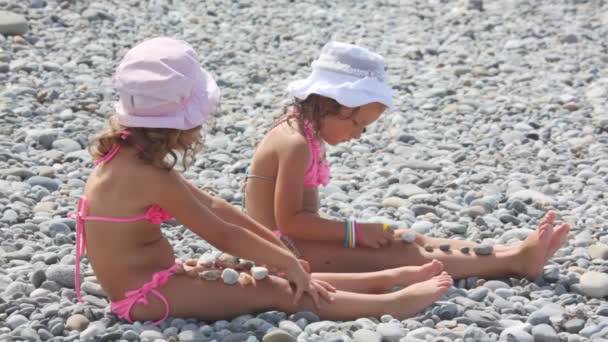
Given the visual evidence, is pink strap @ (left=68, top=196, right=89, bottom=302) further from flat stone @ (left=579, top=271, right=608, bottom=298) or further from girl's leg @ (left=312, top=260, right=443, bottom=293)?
flat stone @ (left=579, top=271, right=608, bottom=298)

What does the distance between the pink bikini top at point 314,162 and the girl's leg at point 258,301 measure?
71 centimetres

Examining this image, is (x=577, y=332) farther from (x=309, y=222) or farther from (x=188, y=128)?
(x=188, y=128)

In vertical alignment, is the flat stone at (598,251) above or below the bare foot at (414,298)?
below

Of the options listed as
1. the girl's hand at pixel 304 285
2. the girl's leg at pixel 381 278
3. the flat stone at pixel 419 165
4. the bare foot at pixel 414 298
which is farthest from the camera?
the flat stone at pixel 419 165

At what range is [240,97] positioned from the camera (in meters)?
8.40

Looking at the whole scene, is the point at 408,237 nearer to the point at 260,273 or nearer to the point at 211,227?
the point at 260,273

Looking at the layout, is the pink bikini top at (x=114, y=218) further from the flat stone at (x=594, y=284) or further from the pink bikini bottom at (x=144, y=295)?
the flat stone at (x=594, y=284)

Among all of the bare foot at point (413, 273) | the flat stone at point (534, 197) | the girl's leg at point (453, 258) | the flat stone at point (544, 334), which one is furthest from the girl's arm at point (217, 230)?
the flat stone at point (534, 197)

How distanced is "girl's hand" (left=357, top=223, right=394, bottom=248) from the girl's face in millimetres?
414

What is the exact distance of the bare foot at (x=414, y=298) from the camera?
4148 millimetres

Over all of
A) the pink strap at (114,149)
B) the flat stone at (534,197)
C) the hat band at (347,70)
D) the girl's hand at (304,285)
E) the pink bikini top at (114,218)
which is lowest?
the flat stone at (534,197)

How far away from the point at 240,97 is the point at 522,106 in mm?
2186

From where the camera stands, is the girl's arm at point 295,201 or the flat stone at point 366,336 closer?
the flat stone at point 366,336

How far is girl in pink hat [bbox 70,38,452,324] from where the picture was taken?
3.93m
